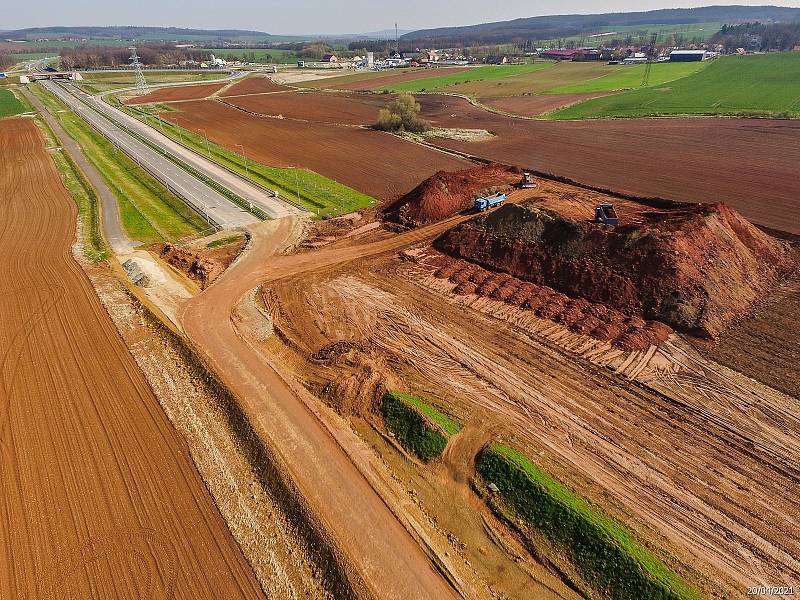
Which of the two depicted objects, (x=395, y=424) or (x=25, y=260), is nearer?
(x=395, y=424)

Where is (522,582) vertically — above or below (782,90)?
below

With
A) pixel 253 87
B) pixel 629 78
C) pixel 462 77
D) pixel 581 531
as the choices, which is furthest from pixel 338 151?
pixel 462 77

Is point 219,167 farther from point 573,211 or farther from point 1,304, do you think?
point 573,211

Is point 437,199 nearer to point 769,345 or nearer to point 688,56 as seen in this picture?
point 769,345

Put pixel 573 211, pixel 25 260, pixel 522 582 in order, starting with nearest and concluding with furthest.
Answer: pixel 522 582 → pixel 25 260 → pixel 573 211

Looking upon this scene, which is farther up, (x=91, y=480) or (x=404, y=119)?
(x=404, y=119)

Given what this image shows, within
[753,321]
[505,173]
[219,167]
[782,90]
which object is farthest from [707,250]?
[782,90]
